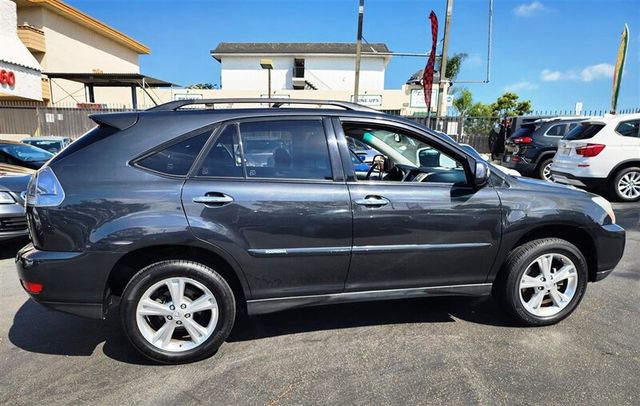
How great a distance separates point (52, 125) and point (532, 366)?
873 inches

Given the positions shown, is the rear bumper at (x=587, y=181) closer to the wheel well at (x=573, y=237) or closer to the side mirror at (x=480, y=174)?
the wheel well at (x=573, y=237)

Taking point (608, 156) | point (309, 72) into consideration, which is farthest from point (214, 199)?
point (309, 72)

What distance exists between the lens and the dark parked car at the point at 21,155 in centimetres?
681

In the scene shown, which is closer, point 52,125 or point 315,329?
point 315,329

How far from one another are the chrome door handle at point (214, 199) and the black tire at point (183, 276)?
1.40 feet

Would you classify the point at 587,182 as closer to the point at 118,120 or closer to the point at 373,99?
the point at 118,120

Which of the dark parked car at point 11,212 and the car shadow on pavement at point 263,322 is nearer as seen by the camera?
the car shadow on pavement at point 263,322

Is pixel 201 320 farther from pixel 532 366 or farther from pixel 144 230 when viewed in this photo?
pixel 532 366

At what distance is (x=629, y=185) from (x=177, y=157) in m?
9.04

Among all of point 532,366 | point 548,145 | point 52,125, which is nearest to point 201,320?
point 532,366

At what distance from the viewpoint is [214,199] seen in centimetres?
276

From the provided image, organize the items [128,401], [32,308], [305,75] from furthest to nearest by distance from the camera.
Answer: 1. [305,75]
2. [32,308]
3. [128,401]

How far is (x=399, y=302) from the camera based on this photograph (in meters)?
3.93

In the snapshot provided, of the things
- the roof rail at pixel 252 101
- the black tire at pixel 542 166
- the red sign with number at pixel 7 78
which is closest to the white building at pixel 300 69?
→ the red sign with number at pixel 7 78
